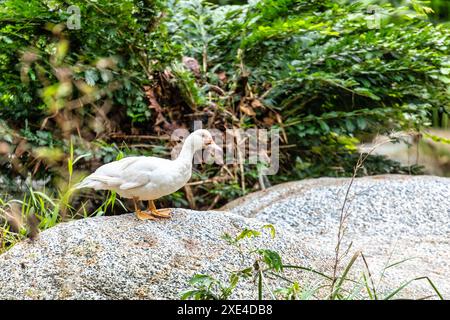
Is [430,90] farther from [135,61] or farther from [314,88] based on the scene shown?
[135,61]

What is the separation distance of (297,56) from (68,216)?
1998 millimetres

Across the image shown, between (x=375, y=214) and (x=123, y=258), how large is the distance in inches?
72.8

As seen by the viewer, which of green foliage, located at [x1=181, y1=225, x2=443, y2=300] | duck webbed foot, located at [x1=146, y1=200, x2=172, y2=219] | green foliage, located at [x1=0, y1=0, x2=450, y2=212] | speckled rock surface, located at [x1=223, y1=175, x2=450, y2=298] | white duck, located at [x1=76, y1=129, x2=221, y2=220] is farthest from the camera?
green foliage, located at [x1=0, y1=0, x2=450, y2=212]

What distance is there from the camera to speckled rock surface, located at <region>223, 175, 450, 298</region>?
11.3ft

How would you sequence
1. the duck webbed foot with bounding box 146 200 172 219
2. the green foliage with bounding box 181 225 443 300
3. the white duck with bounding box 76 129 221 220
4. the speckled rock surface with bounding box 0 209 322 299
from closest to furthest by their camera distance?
1. the green foliage with bounding box 181 225 443 300
2. the speckled rock surface with bounding box 0 209 322 299
3. the white duck with bounding box 76 129 221 220
4. the duck webbed foot with bounding box 146 200 172 219

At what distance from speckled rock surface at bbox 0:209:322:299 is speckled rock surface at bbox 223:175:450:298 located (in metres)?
0.54

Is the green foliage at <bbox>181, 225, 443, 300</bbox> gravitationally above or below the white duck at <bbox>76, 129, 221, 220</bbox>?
below

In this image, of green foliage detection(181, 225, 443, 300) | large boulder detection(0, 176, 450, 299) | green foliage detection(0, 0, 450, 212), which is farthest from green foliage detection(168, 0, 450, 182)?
green foliage detection(181, 225, 443, 300)

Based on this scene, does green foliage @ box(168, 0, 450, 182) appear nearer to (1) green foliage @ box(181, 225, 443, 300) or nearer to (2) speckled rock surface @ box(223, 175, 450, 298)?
(2) speckled rock surface @ box(223, 175, 450, 298)

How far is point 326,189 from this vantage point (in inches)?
174

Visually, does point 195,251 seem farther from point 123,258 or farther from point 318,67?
point 318,67

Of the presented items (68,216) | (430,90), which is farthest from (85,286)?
(430,90)

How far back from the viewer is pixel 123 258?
9.09ft

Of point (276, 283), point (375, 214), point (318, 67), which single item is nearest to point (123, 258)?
point (276, 283)
